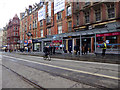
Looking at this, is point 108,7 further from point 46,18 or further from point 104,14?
point 46,18

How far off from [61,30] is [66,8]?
17.5ft

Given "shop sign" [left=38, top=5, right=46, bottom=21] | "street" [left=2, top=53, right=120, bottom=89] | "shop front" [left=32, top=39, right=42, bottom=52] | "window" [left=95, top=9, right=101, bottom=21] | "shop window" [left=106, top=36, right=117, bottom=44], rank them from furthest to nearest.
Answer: "shop front" [left=32, top=39, right=42, bottom=52] → "shop sign" [left=38, top=5, right=46, bottom=21] → "window" [left=95, top=9, right=101, bottom=21] → "shop window" [left=106, top=36, right=117, bottom=44] → "street" [left=2, top=53, right=120, bottom=89]

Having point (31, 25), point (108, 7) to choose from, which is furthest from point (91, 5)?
point (31, 25)

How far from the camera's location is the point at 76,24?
70.4ft

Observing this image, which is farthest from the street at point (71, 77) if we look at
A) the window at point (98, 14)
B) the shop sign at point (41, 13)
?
the shop sign at point (41, 13)

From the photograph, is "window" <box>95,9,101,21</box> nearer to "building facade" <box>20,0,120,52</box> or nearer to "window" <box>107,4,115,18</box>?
"building facade" <box>20,0,120,52</box>

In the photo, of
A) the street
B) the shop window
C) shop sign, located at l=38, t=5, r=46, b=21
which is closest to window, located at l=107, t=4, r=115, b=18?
the shop window

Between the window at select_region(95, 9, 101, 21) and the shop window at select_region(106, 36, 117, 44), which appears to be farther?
the window at select_region(95, 9, 101, 21)

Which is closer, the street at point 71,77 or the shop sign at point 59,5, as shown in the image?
the street at point 71,77

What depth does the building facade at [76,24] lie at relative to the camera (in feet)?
46.2

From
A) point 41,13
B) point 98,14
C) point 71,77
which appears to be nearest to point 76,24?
point 98,14

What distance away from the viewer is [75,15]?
21797 millimetres

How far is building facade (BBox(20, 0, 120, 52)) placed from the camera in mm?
14094

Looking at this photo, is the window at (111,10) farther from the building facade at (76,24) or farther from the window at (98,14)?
the window at (98,14)
